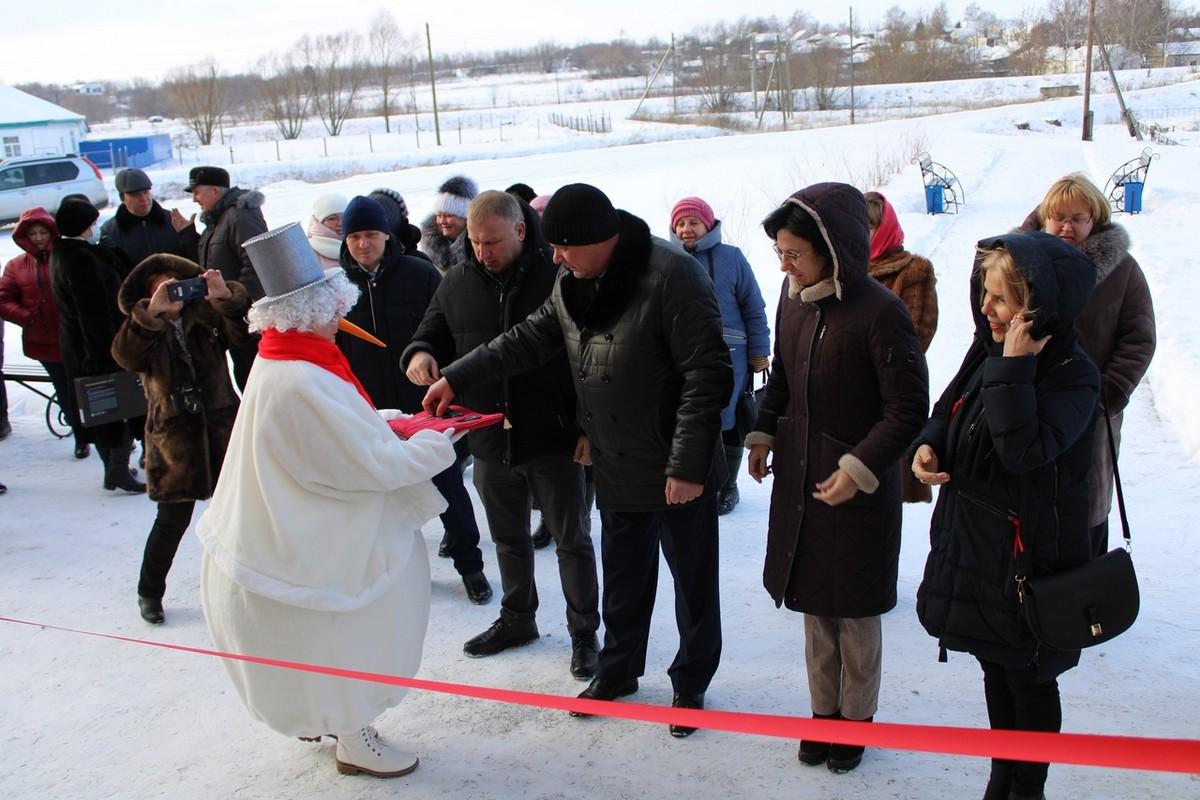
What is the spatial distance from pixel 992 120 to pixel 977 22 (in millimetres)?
105668

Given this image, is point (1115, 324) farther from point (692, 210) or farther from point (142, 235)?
point (142, 235)

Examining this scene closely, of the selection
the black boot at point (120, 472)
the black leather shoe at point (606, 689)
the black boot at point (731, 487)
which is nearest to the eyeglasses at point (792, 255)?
the black leather shoe at point (606, 689)

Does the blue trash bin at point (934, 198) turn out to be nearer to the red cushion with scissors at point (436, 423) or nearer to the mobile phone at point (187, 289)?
the mobile phone at point (187, 289)

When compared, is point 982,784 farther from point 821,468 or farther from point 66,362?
point 66,362

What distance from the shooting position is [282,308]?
120 inches

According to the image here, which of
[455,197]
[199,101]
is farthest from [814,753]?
[199,101]

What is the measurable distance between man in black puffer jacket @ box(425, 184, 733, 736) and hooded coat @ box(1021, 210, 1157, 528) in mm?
1349

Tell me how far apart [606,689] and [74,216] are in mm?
4607

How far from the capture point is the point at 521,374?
4.00 m

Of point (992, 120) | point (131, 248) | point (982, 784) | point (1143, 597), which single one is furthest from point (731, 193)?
point (992, 120)

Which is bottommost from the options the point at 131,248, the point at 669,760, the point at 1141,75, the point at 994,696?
the point at 669,760

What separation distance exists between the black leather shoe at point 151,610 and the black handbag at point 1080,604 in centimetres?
373

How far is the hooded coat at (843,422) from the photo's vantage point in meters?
2.93

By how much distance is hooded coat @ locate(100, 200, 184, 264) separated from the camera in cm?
733
